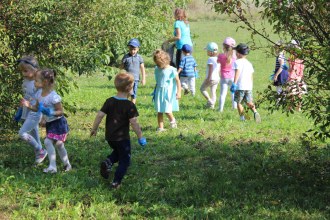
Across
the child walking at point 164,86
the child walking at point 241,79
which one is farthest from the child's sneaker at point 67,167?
the child walking at point 241,79

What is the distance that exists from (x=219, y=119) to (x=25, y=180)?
548cm

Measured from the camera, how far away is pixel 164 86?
36.7ft

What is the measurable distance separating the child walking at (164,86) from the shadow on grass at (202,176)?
117 centimetres

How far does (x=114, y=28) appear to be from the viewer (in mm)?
10727

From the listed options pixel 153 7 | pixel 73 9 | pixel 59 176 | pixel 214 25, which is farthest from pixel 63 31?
pixel 214 25

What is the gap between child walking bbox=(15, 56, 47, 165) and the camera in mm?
8656

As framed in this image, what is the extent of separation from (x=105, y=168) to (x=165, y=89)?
12.3 feet

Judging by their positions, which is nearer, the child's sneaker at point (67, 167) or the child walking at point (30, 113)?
the child's sneaker at point (67, 167)

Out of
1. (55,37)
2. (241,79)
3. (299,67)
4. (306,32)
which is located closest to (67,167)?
(55,37)

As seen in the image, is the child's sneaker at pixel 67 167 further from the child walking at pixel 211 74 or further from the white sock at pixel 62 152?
the child walking at pixel 211 74

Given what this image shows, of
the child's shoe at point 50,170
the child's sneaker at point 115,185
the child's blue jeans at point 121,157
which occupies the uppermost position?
the child's blue jeans at point 121,157

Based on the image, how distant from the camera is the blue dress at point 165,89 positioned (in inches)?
439

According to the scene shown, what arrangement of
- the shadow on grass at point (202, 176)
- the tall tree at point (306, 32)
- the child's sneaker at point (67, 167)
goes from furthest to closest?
the child's sneaker at point (67, 167), the shadow on grass at point (202, 176), the tall tree at point (306, 32)

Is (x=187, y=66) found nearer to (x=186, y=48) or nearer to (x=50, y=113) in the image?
(x=186, y=48)
